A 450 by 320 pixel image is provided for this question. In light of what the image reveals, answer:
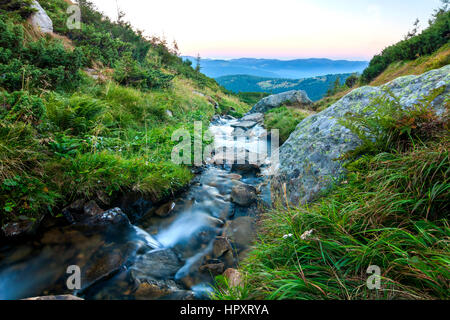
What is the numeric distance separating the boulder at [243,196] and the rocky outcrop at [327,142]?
71 centimetres

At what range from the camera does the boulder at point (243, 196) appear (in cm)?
491

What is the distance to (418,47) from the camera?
1570 cm

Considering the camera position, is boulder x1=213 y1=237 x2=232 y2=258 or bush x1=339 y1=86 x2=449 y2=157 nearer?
bush x1=339 y1=86 x2=449 y2=157

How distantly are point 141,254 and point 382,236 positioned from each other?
10.5 ft

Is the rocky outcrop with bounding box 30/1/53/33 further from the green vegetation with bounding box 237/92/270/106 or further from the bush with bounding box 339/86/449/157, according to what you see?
the green vegetation with bounding box 237/92/270/106

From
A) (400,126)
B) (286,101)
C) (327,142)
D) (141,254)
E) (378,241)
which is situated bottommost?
(141,254)

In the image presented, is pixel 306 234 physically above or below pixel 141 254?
above

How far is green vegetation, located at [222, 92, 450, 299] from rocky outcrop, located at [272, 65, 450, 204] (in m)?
0.65

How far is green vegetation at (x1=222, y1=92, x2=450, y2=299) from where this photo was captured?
4.79ft

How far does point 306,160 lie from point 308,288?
2696 millimetres

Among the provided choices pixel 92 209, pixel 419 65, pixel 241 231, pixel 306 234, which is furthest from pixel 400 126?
pixel 419 65

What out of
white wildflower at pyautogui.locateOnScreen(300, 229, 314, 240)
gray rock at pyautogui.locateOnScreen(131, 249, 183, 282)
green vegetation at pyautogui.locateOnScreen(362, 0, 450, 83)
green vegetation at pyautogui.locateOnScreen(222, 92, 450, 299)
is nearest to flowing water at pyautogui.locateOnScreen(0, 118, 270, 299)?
gray rock at pyautogui.locateOnScreen(131, 249, 183, 282)

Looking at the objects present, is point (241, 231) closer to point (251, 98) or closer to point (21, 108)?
point (21, 108)

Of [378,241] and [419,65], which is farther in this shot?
[419,65]
